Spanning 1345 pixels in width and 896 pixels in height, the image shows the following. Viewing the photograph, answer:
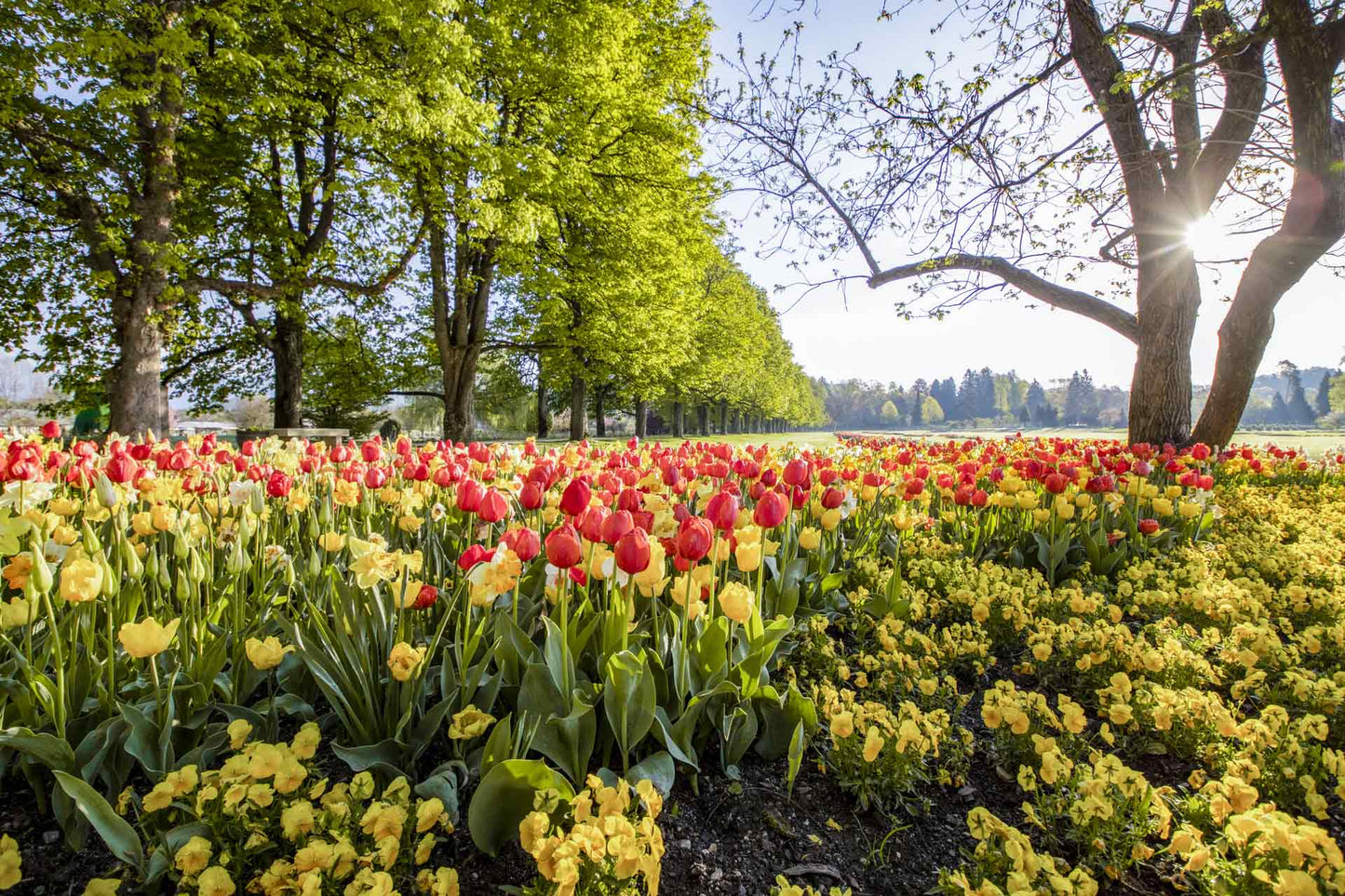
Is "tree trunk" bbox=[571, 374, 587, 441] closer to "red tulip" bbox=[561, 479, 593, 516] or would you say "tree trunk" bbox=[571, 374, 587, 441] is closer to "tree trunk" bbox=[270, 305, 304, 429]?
"tree trunk" bbox=[270, 305, 304, 429]

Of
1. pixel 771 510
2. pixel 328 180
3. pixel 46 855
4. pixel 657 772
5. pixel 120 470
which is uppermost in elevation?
pixel 328 180

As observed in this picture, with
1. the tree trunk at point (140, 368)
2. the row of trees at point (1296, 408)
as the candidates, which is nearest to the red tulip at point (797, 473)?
the tree trunk at point (140, 368)

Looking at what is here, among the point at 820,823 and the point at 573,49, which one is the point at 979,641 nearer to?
the point at 820,823

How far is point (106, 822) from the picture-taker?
136 cm

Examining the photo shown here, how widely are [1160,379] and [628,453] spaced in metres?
7.25

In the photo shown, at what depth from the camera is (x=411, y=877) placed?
1473mm

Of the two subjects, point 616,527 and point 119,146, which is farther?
point 119,146

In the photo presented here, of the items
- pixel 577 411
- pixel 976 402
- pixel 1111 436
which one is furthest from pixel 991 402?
pixel 577 411

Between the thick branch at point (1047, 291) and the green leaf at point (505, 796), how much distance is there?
8.24 m

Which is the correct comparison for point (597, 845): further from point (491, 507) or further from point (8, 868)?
point (491, 507)

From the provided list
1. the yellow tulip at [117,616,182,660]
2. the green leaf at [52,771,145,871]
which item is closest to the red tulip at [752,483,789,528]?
the yellow tulip at [117,616,182,660]

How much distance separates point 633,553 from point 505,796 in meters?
0.65

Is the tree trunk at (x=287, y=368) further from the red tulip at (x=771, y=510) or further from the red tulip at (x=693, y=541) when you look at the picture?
the red tulip at (x=693, y=541)

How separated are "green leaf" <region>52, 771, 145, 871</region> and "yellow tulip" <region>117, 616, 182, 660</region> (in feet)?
0.87
